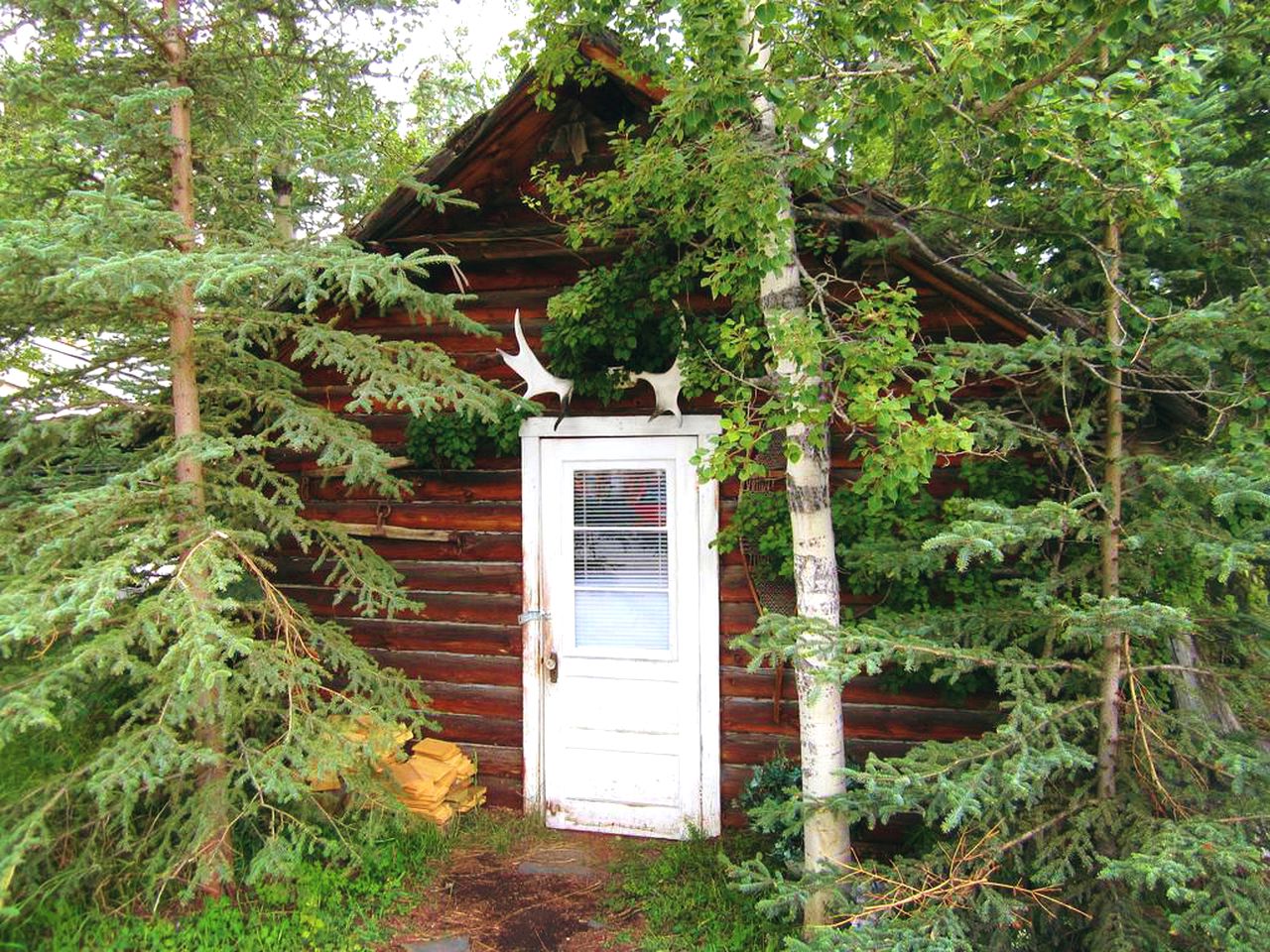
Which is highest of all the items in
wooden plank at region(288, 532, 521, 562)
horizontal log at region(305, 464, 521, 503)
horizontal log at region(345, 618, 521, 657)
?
horizontal log at region(305, 464, 521, 503)

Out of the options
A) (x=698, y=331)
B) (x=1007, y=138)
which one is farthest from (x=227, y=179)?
(x=1007, y=138)

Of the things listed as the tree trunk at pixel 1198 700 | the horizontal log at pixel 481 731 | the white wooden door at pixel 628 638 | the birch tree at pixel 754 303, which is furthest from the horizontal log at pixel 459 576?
the tree trunk at pixel 1198 700

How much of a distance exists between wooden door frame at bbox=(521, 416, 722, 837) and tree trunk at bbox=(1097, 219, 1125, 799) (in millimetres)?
1809

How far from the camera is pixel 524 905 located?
12.6 feet

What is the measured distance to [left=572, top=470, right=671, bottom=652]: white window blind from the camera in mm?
4422

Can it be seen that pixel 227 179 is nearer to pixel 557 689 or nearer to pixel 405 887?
pixel 557 689

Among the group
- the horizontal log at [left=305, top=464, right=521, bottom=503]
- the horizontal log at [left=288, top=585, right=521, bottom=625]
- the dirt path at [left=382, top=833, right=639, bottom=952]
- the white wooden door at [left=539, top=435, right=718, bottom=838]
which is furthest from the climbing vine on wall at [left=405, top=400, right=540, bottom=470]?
the dirt path at [left=382, top=833, right=639, bottom=952]

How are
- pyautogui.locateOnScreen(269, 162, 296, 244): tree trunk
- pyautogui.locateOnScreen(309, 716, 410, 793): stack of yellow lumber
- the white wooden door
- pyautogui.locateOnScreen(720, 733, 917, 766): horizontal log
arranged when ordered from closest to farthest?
pyautogui.locateOnScreen(309, 716, 410, 793): stack of yellow lumber < pyautogui.locateOnScreen(269, 162, 296, 244): tree trunk < pyautogui.locateOnScreen(720, 733, 917, 766): horizontal log < the white wooden door

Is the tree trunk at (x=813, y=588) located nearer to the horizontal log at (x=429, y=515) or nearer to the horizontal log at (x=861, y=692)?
the horizontal log at (x=861, y=692)

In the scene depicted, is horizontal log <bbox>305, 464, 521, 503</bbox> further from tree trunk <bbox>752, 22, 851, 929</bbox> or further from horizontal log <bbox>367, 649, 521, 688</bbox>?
tree trunk <bbox>752, 22, 851, 929</bbox>

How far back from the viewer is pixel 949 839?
11.4ft

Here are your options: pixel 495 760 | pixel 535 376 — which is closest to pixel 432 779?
pixel 495 760

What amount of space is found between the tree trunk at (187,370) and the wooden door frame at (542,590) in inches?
66.0

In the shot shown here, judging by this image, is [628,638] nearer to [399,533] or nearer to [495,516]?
[495,516]
